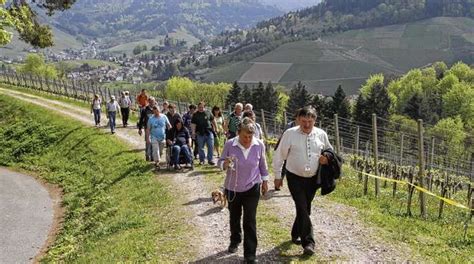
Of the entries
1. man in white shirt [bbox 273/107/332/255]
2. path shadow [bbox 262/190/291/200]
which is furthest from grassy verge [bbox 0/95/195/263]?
man in white shirt [bbox 273/107/332/255]

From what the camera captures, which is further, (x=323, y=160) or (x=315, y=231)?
(x=315, y=231)

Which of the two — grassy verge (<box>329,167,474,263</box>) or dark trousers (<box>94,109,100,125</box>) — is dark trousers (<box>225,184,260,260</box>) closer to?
grassy verge (<box>329,167,474,263</box>)

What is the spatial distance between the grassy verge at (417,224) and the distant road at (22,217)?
796 centimetres

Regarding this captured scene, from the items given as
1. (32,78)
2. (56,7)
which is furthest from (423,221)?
(32,78)

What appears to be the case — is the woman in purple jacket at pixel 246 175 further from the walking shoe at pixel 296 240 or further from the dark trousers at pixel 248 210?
the walking shoe at pixel 296 240

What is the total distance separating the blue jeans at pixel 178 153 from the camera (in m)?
15.9

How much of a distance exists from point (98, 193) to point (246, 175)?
10.2 metres

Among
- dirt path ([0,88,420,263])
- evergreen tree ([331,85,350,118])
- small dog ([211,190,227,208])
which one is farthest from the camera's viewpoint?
evergreen tree ([331,85,350,118])

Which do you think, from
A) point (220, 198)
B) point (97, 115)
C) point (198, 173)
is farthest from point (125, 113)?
point (220, 198)

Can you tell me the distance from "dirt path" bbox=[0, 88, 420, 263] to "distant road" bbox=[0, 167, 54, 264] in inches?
165

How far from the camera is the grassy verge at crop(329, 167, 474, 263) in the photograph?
8906 millimetres

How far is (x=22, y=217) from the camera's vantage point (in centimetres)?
1575

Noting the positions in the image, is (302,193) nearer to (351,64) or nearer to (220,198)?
(220,198)

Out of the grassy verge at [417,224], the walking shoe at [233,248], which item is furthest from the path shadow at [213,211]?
the grassy verge at [417,224]
